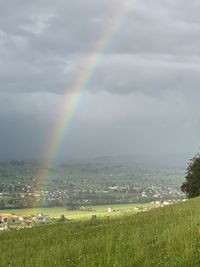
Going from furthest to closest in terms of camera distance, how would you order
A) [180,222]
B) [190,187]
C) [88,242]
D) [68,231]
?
1. [190,187]
2. [68,231]
3. [180,222]
4. [88,242]

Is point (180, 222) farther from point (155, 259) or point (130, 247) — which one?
point (155, 259)

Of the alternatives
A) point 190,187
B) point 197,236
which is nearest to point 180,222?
point 197,236

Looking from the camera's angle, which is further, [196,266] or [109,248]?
[109,248]

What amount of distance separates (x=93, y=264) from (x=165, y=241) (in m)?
3.14

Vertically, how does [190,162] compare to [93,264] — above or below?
above

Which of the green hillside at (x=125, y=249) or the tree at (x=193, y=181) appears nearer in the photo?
the green hillside at (x=125, y=249)

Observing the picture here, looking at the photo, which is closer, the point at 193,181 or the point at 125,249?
the point at 125,249

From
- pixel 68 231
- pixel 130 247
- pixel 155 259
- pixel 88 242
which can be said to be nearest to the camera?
pixel 155 259

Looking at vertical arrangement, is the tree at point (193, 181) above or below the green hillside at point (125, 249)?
above

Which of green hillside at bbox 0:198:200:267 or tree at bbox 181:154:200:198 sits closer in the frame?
green hillside at bbox 0:198:200:267

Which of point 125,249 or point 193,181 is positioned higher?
point 193,181

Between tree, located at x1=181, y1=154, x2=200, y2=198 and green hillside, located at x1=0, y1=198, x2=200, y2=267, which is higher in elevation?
tree, located at x1=181, y1=154, x2=200, y2=198

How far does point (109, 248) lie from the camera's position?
17.0 m

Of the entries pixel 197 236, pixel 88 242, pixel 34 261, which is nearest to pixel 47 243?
pixel 88 242
